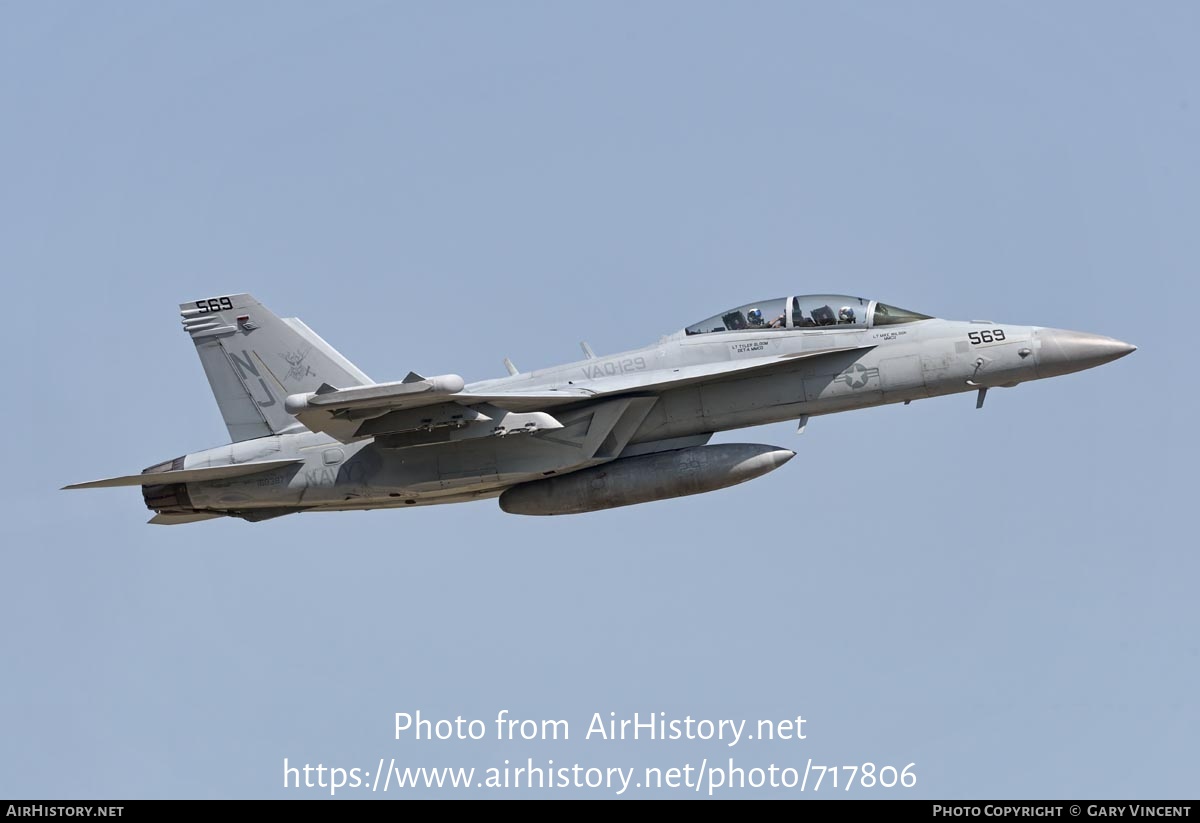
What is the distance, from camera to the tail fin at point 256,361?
2534cm

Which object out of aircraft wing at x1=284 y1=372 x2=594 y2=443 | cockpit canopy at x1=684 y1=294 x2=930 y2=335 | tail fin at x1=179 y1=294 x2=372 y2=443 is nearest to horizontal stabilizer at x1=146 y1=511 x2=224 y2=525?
tail fin at x1=179 y1=294 x2=372 y2=443

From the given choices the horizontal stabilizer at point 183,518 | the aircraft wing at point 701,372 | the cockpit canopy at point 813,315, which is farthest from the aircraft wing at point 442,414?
the horizontal stabilizer at point 183,518

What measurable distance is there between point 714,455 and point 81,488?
8411mm

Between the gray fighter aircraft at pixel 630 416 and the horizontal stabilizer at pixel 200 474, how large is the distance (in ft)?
0.06

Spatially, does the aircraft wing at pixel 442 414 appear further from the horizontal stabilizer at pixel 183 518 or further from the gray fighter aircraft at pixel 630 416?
the horizontal stabilizer at pixel 183 518

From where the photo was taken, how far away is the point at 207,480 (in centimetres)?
2486

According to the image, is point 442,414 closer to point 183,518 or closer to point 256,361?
point 256,361

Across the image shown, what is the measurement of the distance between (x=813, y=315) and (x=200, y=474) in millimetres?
8548

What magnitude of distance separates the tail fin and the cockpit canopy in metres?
5.40

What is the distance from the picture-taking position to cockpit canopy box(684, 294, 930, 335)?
24.0 metres

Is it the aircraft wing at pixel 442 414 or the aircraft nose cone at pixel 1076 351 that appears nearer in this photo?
the aircraft wing at pixel 442 414

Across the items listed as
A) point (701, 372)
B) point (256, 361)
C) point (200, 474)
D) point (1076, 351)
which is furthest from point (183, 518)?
point (1076, 351)
